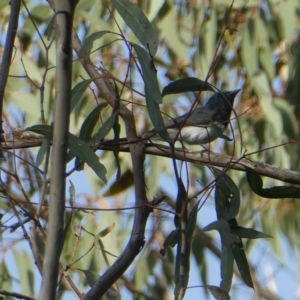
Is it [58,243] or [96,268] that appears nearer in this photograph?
[58,243]

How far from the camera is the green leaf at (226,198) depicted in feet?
6.02

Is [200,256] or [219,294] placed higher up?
[200,256]

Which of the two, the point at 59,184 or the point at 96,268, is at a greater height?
the point at 96,268

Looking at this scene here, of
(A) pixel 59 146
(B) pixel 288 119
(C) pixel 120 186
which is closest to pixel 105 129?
(A) pixel 59 146

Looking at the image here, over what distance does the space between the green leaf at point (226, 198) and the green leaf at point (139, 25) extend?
1.56 ft

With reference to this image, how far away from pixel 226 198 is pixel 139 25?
0.57 metres

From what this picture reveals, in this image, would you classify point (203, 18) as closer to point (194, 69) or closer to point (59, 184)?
point (194, 69)

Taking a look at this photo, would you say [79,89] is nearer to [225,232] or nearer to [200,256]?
[225,232]

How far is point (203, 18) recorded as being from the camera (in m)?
3.95

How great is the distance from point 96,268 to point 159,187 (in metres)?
0.94

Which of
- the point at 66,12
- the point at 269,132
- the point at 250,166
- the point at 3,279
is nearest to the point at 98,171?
the point at 250,166

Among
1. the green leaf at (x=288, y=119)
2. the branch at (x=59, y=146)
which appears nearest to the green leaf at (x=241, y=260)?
the branch at (x=59, y=146)

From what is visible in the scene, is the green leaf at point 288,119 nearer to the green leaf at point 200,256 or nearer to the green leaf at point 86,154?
the green leaf at point 200,256

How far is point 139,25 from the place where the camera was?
5.21ft
